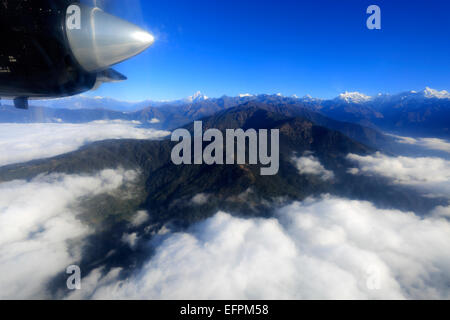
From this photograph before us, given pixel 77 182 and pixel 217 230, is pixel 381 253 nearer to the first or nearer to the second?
pixel 217 230

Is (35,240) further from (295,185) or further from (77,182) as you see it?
(295,185)

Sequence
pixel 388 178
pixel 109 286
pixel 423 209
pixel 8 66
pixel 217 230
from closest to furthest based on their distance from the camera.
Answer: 1. pixel 8 66
2. pixel 109 286
3. pixel 217 230
4. pixel 423 209
5. pixel 388 178

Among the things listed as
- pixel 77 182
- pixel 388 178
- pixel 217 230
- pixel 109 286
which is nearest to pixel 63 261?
pixel 109 286

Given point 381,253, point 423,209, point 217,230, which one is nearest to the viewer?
point 381,253

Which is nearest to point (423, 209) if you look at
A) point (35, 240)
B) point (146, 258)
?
point (146, 258)

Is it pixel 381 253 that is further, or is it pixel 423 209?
pixel 423 209
